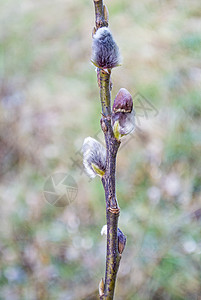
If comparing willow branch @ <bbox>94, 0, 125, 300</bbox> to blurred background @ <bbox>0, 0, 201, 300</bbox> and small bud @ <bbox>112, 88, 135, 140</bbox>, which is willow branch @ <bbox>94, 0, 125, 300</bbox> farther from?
blurred background @ <bbox>0, 0, 201, 300</bbox>

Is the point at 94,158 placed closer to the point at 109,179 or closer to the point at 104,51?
the point at 109,179

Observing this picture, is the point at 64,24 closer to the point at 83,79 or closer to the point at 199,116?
the point at 83,79

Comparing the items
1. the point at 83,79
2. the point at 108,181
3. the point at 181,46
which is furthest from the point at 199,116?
the point at 108,181

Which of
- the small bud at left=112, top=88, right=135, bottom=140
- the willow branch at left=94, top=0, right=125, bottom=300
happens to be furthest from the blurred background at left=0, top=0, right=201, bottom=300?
the small bud at left=112, top=88, right=135, bottom=140

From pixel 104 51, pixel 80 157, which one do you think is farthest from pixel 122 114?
pixel 80 157

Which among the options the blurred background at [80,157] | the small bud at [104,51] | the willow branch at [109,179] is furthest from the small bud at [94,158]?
the blurred background at [80,157]

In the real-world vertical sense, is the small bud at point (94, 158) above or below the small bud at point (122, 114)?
below

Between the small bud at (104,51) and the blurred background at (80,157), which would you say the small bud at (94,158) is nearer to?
the small bud at (104,51)
